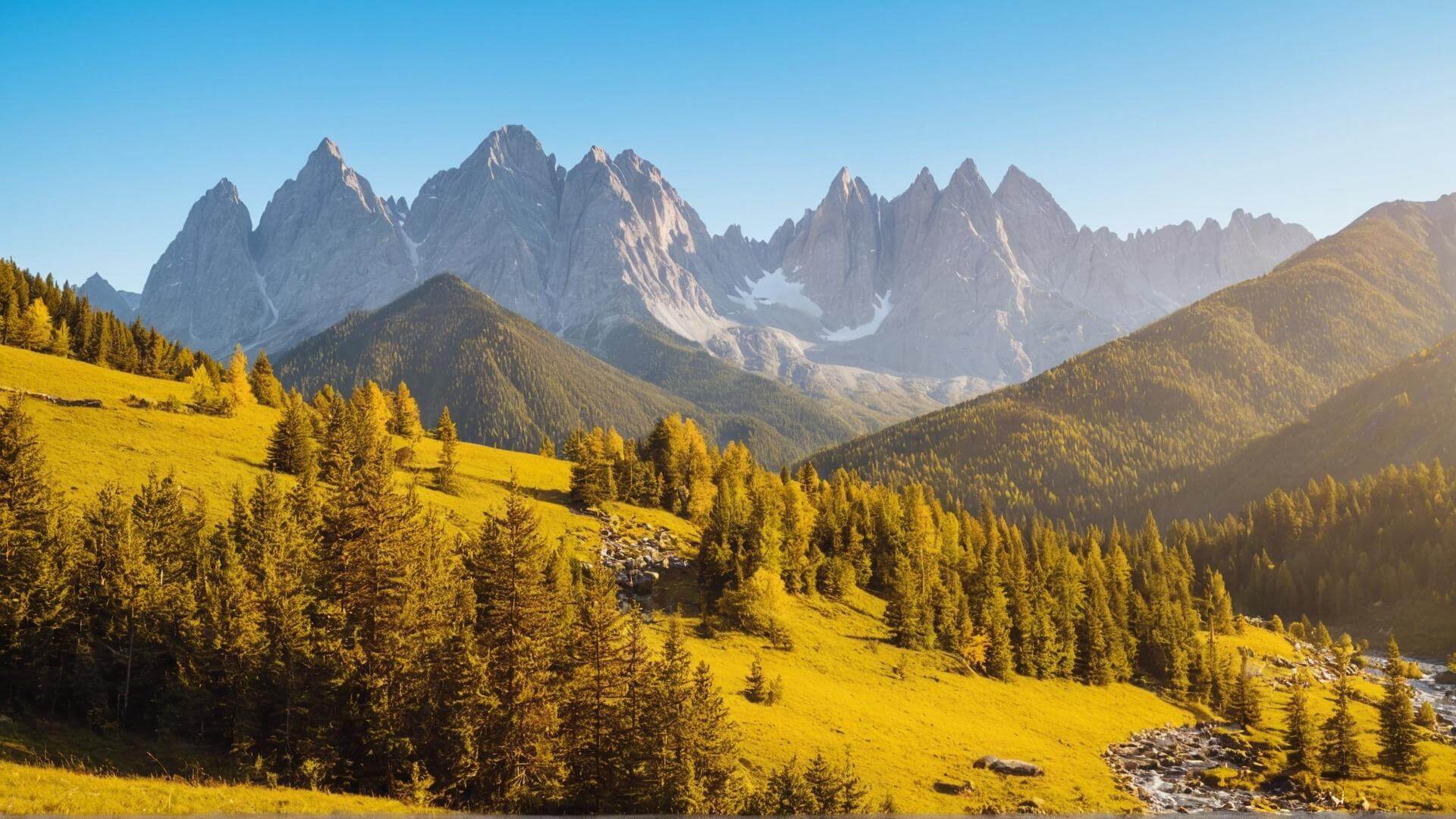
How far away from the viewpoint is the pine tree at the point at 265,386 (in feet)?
338

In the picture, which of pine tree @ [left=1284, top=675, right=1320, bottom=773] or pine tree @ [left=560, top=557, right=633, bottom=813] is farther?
pine tree @ [left=1284, top=675, right=1320, bottom=773]

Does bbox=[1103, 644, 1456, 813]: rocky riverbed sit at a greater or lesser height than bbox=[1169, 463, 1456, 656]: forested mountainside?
lesser

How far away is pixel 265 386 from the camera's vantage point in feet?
340

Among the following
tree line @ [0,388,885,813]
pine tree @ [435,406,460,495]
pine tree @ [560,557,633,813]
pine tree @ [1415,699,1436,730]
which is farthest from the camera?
pine tree @ [435,406,460,495]

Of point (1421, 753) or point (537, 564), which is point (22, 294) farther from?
point (1421, 753)

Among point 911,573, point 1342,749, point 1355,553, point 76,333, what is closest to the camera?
point 1342,749

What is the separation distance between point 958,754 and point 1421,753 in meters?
40.4

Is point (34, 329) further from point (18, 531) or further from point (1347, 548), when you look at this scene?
point (1347, 548)

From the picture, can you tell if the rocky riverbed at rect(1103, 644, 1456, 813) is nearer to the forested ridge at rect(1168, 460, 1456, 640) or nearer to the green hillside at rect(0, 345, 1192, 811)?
the green hillside at rect(0, 345, 1192, 811)

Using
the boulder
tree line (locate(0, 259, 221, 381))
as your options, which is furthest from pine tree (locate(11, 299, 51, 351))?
the boulder

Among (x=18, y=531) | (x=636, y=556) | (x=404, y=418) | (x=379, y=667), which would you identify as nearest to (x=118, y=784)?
(x=379, y=667)

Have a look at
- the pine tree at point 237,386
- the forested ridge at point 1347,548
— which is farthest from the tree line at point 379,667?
the forested ridge at point 1347,548

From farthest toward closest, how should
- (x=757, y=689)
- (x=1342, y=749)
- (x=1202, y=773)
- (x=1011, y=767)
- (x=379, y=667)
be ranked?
(x=1202, y=773) < (x=1342, y=749) < (x=757, y=689) < (x=1011, y=767) < (x=379, y=667)

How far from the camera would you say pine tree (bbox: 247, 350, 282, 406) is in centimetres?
10306
